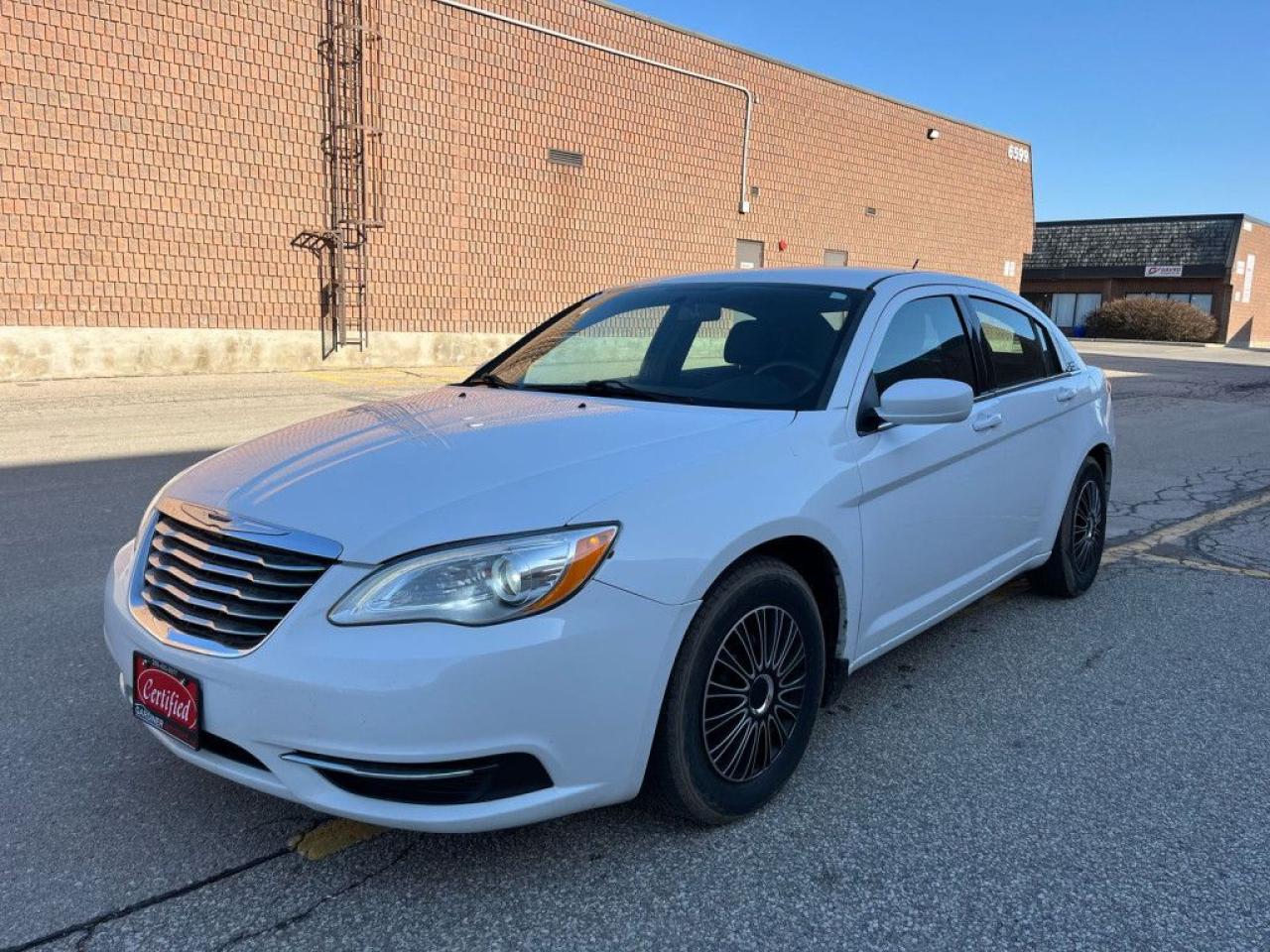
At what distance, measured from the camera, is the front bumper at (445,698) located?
2107 millimetres

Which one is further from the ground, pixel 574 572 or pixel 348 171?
pixel 348 171

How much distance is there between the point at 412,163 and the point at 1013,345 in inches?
581

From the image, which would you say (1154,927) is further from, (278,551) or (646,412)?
(278,551)

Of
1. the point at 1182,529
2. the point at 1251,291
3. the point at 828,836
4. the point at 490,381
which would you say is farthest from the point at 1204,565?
the point at 1251,291

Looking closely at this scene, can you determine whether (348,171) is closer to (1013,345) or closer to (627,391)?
(1013,345)

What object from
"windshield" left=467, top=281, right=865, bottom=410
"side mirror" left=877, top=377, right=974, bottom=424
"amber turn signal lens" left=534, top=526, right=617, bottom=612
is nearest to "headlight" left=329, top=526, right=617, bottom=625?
"amber turn signal lens" left=534, top=526, right=617, bottom=612

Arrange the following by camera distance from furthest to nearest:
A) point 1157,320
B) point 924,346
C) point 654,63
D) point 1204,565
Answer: point 1157,320, point 654,63, point 1204,565, point 924,346

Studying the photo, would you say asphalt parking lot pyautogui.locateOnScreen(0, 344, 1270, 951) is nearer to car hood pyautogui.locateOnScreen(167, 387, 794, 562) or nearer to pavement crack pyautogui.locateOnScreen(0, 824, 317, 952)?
pavement crack pyautogui.locateOnScreen(0, 824, 317, 952)

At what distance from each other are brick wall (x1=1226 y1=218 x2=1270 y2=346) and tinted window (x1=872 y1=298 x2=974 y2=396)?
48535 mm

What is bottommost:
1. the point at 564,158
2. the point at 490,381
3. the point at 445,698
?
the point at 445,698

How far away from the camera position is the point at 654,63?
20500 mm

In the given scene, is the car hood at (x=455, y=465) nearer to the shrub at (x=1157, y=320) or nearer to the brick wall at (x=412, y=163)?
the brick wall at (x=412, y=163)

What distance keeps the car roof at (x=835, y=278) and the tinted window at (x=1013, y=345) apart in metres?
0.17

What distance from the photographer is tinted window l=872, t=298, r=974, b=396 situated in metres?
3.40
